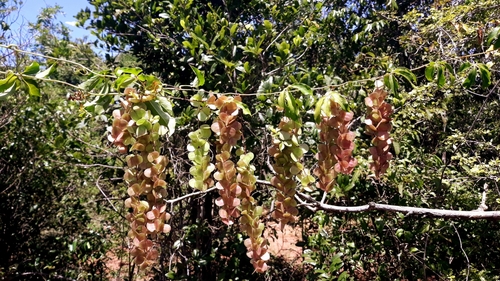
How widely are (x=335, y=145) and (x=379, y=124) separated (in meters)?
0.19

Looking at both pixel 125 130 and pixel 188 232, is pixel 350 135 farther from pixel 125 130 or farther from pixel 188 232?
pixel 188 232

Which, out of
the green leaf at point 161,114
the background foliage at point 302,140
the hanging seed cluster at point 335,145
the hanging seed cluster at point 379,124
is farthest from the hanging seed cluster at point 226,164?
the background foliage at point 302,140

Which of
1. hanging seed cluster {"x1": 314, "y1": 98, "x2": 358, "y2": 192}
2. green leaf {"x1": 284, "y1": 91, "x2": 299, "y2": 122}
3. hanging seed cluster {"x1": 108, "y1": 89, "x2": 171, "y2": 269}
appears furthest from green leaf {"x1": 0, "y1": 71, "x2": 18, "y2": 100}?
hanging seed cluster {"x1": 314, "y1": 98, "x2": 358, "y2": 192}

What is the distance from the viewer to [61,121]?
10.5 ft

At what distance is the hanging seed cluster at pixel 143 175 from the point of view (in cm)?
107

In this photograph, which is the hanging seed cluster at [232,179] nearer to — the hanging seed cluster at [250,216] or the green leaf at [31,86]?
the hanging seed cluster at [250,216]

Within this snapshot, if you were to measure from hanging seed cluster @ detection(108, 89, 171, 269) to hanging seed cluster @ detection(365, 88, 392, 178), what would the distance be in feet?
2.36

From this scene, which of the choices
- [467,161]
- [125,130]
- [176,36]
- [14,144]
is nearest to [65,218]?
[14,144]

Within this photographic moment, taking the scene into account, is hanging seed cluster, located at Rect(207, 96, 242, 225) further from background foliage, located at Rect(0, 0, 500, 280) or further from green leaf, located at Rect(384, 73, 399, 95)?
background foliage, located at Rect(0, 0, 500, 280)

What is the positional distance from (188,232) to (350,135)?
187cm

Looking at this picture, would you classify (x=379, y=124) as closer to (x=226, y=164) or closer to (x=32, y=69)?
(x=226, y=164)

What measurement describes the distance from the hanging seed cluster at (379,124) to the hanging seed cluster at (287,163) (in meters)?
0.26

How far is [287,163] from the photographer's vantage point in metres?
1.25

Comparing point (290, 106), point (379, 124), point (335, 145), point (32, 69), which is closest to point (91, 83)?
point (32, 69)
